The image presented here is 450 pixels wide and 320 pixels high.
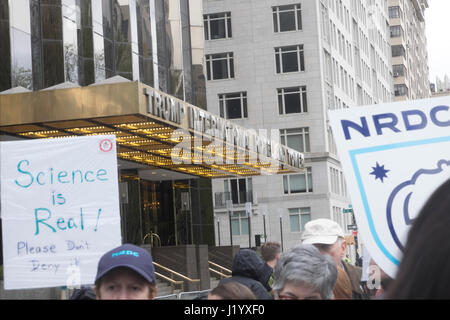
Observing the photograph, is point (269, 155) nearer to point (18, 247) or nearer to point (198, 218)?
point (198, 218)

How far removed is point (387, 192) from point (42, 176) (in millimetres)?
3341

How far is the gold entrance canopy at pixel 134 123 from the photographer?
21469mm

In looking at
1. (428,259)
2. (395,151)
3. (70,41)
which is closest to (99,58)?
(70,41)

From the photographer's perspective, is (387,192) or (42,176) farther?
(42,176)

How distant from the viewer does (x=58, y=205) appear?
6.69 metres

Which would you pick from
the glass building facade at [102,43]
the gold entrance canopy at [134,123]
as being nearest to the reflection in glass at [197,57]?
the glass building facade at [102,43]

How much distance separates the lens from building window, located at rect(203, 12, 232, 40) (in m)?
67.3

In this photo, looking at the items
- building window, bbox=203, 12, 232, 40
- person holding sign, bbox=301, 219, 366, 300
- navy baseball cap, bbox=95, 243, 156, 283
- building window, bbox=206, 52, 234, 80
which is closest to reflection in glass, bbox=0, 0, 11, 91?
person holding sign, bbox=301, 219, 366, 300

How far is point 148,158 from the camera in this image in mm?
32219

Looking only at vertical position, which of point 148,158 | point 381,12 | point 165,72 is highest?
point 381,12

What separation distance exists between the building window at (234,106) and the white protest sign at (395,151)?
62.0 meters

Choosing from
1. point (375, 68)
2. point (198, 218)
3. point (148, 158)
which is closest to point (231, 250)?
point (198, 218)

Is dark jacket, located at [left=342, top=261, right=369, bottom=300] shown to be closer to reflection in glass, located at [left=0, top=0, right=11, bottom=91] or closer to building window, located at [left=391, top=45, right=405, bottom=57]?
reflection in glass, located at [left=0, top=0, right=11, bottom=91]

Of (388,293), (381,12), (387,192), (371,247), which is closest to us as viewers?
(388,293)
